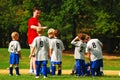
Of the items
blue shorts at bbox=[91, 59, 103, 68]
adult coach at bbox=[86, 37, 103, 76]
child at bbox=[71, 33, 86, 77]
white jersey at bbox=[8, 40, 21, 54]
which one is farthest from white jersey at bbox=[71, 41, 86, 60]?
white jersey at bbox=[8, 40, 21, 54]

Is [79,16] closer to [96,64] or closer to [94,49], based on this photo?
[94,49]

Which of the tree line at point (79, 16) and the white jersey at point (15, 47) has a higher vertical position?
the tree line at point (79, 16)

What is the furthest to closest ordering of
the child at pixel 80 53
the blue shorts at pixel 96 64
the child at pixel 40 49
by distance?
1. the child at pixel 80 53
2. the blue shorts at pixel 96 64
3. the child at pixel 40 49

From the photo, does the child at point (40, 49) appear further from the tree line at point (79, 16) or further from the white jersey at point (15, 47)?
the tree line at point (79, 16)

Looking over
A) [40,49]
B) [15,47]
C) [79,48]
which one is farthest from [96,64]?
[15,47]

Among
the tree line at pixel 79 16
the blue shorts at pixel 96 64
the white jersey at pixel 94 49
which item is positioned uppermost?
the tree line at pixel 79 16

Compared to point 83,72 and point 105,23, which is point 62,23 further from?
point 83,72

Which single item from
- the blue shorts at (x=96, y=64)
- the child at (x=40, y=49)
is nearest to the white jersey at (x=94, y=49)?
the blue shorts at (x=96, y=64)

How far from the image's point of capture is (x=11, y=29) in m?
56.2

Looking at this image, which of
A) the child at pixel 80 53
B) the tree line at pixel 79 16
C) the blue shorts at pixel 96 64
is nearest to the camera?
the blue shorts at pixel 96 64

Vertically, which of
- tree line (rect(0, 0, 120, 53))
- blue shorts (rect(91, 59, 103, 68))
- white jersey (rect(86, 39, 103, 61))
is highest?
tree line (rect(0, 0, 120, 53))

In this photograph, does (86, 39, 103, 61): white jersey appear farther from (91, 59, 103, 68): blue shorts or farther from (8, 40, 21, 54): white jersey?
(8, 40, 21, 54): white jersey

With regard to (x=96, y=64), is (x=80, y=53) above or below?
above

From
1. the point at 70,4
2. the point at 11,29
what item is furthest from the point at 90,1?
the point at 11,29
